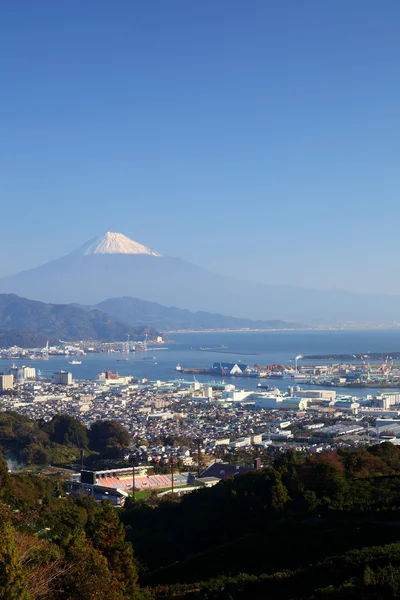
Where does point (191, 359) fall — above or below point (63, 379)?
above

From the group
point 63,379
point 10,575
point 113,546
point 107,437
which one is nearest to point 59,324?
point 63,379

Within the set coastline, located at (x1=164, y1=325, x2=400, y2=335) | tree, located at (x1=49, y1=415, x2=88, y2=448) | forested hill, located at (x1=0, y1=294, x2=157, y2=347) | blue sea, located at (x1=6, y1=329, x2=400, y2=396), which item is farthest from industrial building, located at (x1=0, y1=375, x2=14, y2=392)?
coastline, located at (x1=164, y1=325, x2=400, y2=335)

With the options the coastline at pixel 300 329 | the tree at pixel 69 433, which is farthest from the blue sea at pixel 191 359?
the coastline at pixel 300 329

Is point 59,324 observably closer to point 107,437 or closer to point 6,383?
point 6,383

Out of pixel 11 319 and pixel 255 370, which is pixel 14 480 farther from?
pixel 11 319

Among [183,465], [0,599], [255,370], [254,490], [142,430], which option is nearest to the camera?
[0,599]

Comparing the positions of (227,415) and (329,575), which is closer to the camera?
(329,575)

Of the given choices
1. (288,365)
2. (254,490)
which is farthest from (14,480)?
(288,365)
